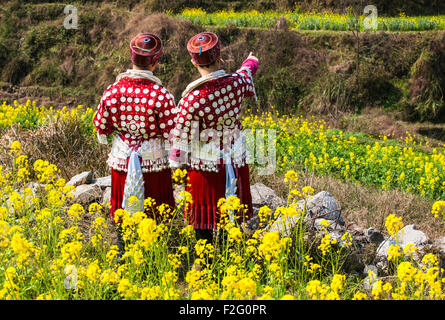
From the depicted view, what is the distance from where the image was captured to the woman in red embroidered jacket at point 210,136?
321 cm

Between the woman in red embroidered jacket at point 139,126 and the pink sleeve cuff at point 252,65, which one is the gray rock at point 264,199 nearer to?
the woman in red embroidered jacket at point 139,126

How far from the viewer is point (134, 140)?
3.36 m

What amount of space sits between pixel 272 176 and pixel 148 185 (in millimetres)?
2275

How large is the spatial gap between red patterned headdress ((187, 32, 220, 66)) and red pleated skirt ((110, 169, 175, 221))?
864 mm

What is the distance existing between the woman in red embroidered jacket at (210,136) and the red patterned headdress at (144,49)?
25 cm

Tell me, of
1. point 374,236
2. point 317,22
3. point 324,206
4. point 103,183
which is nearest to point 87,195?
point 103,183

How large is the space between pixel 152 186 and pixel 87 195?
1.22 m

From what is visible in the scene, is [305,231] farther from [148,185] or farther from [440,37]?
[440,37]

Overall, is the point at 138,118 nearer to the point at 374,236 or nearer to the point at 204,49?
the point at 204,49

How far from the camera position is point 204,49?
10.3ft

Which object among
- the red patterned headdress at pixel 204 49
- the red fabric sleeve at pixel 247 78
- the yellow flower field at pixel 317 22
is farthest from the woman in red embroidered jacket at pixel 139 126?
the yellow flower field at pixel 317 22

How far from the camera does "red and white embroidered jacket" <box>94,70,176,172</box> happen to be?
3.19 meters
